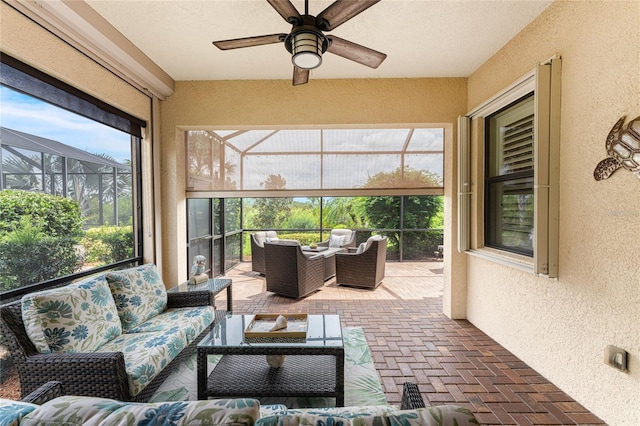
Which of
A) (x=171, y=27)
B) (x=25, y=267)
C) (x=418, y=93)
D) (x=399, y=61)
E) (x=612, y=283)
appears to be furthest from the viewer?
(x=418, y=93)

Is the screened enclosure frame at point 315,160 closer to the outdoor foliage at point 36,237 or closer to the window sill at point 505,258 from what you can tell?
the window sill at point 505,258

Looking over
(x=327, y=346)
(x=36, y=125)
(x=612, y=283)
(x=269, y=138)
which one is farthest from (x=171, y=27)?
(x=612, y=283)

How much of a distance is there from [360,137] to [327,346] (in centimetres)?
273

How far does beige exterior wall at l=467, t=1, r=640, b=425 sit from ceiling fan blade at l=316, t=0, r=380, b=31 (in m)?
1.47

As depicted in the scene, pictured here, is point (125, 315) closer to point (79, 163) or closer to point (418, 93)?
point (79, 163)

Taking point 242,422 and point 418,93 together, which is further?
point 418,93

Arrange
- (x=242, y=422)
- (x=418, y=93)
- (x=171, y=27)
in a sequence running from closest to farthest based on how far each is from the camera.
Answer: (x=242, y=422) < (x=171, y=27) < (x=418, y=93)

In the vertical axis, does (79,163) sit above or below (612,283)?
above

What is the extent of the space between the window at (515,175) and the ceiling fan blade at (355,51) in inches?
46.8

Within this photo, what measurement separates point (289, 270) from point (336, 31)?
116 inches

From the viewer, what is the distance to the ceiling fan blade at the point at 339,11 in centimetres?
157

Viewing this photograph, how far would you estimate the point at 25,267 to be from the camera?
208 cm

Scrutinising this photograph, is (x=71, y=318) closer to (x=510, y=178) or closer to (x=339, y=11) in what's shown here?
(x=339, y=11)

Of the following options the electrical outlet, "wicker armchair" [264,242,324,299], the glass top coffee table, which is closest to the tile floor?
"wicker armchair" [264,242,324,299]
